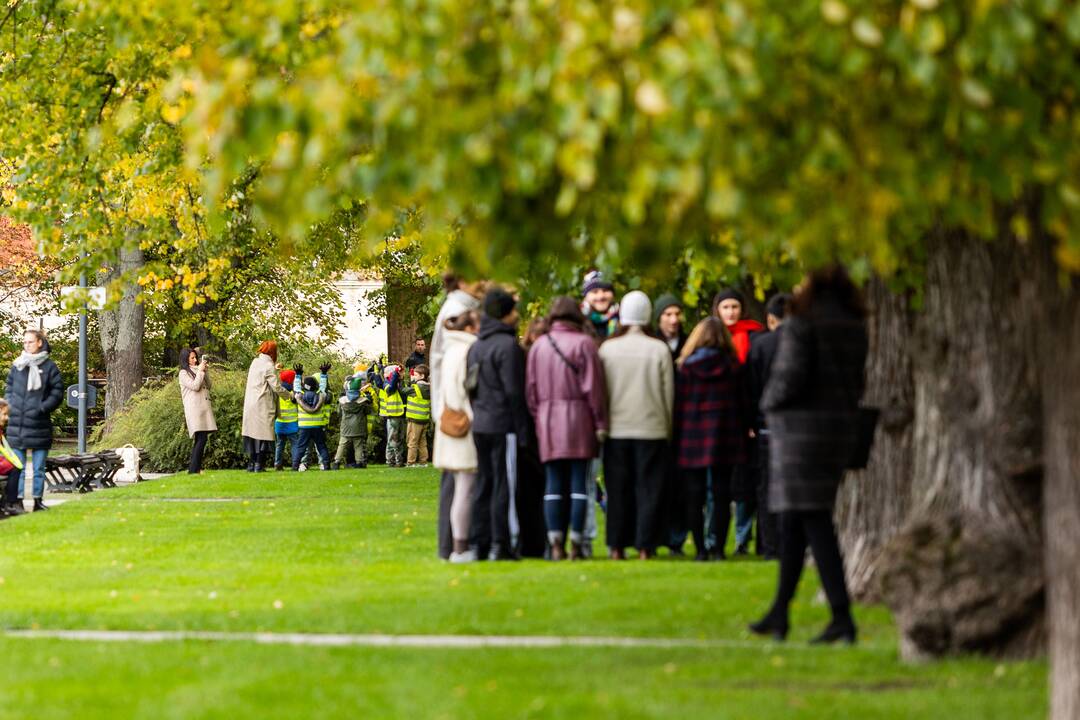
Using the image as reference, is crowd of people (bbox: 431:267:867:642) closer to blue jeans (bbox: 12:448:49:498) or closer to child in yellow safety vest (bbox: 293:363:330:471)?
blue jeans (bbox: 12:448:49:498)

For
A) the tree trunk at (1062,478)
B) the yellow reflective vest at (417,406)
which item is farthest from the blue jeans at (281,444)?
the tree trunk at (1062,478)

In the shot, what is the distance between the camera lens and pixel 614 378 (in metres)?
13.4

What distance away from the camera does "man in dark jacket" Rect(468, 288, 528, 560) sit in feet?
43.4

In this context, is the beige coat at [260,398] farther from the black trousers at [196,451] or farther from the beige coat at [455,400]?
the beige coat at [455,400]

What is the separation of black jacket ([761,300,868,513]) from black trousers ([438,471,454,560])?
5020 millimetres

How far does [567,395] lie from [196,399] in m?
14.4

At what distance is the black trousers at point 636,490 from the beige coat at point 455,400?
1.04 meters

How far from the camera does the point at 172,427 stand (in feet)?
99.6

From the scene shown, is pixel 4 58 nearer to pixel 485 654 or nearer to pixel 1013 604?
pixel 485 654

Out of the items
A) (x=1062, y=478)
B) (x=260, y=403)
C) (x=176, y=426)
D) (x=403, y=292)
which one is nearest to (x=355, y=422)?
(x=260, y=403)

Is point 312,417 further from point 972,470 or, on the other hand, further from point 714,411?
point 972,470

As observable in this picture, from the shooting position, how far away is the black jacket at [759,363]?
13.0 meters

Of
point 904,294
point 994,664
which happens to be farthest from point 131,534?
point 994,664

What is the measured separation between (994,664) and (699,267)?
5788mm
